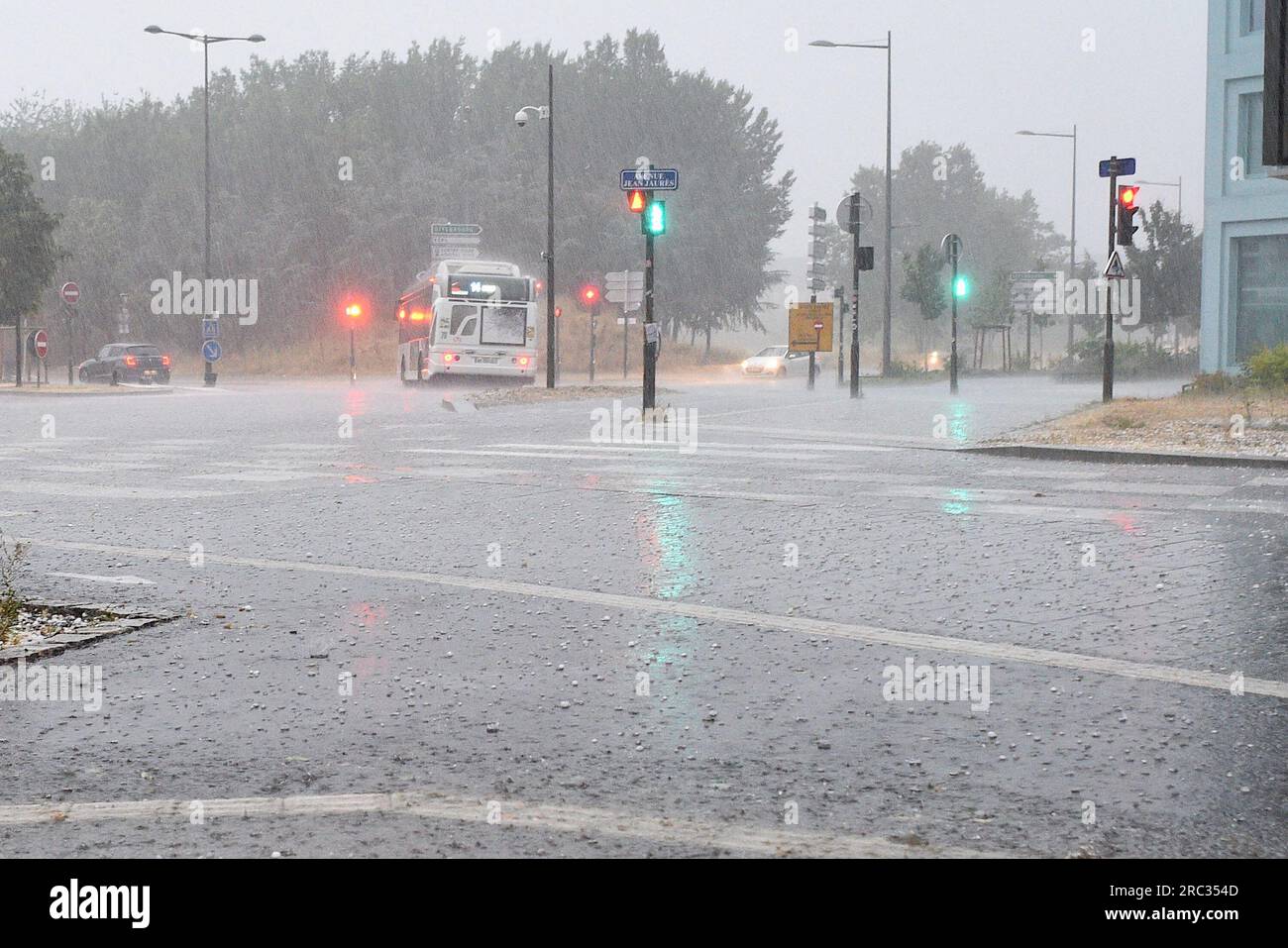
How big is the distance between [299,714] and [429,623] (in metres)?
2.01

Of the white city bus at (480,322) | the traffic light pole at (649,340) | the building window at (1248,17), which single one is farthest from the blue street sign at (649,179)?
the white city bus at (480,322)

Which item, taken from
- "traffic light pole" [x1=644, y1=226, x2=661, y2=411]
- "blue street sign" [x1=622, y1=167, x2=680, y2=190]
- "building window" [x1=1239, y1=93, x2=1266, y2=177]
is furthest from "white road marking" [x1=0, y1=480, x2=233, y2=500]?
"building window" [x1=1239, y1=93, x2=1266, y2=177]

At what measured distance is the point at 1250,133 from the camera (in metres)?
34.8

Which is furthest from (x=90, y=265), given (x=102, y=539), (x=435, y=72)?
(x=102, y=539)

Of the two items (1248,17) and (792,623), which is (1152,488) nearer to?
(792,623)

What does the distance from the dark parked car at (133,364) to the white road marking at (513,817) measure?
165 ft

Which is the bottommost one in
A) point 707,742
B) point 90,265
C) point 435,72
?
point 707,742

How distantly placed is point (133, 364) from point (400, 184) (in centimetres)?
2822

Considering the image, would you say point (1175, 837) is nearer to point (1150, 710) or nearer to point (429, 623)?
point (1150, 710)

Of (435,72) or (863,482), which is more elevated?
(435,72)

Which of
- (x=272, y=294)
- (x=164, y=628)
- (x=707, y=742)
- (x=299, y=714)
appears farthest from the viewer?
(x=272, y=294)

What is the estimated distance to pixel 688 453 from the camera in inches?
752

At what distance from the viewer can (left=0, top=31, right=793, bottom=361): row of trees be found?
7812cm

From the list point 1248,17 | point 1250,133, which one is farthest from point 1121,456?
point 1248,17
